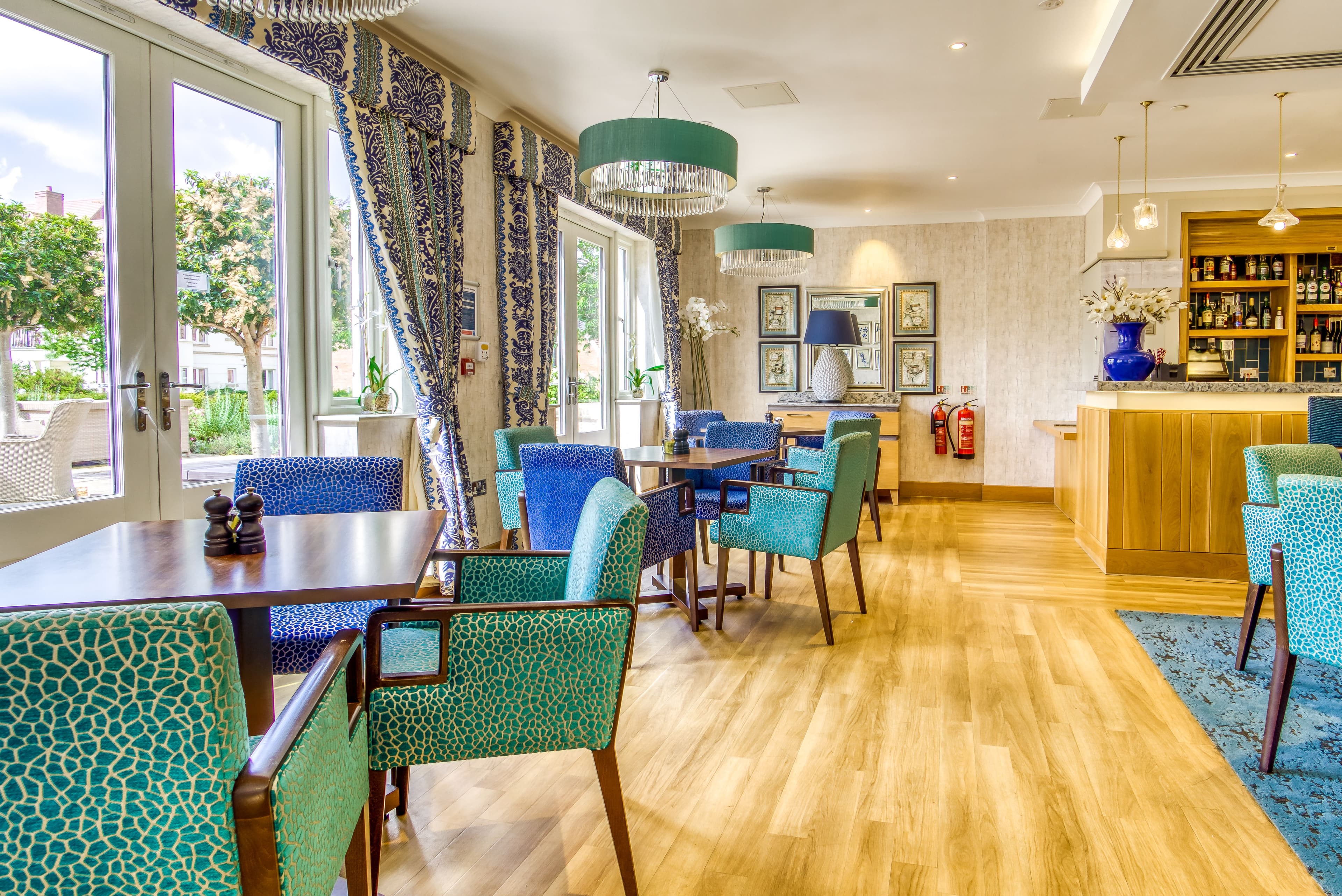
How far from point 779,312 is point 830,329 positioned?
1.23 meters

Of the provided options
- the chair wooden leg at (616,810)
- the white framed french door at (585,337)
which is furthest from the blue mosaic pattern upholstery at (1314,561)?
the white framed french door at (585,337)

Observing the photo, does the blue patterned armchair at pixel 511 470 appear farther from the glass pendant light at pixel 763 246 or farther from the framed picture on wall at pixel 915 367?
the framed picture on wall at pixel 915 367

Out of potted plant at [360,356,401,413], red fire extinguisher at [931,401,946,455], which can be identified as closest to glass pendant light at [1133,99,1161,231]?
red fire extinguisher at [931,401,946,455]

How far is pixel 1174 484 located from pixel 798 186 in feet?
12.4

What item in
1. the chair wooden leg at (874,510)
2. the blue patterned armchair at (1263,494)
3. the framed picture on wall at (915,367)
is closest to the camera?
the blue patterned armchair at (1263,494)

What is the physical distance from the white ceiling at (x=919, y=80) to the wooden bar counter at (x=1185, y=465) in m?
1.63

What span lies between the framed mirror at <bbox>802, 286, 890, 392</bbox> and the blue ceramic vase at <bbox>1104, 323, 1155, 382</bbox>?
338cm

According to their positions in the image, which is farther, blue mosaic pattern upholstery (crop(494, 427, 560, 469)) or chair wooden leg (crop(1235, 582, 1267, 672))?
blue mosaic pattern upholstery (crop(494, 427, 560, 469))

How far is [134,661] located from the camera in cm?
93

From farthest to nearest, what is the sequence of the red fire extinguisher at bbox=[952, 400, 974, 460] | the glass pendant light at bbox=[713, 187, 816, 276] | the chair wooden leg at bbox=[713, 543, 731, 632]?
1. the red fire extinguisher at bbox=[952, 400, 974, 460]
2. the glass pendant light at bbox=[713, 187, 816, 276]
3. the chair wooden leg at bbox=[713, 543, 731, 632]

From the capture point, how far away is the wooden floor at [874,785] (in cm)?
195

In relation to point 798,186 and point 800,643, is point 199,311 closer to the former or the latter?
point 800,643

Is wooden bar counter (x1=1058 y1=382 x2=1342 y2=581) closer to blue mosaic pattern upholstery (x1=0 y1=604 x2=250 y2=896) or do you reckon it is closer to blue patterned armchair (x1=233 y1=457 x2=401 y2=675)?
blue patterned armchair (x1=233 y1=457 x2=401 y2=675)

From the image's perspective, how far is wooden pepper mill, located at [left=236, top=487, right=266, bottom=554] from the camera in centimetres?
189
